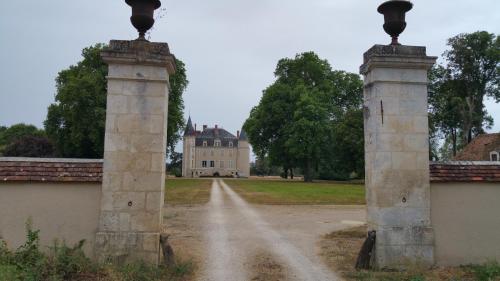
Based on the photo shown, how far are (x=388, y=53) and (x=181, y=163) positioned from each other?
7338cm

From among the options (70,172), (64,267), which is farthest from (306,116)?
(64,267)

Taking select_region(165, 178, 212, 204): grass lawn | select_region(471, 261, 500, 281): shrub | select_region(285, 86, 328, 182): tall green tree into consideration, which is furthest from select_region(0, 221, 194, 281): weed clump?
select_region(285, 86, 328, 182): tall green tree

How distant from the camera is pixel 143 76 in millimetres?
6328

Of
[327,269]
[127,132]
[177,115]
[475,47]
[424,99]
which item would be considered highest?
[475,47]

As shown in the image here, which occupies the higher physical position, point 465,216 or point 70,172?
point 70,172

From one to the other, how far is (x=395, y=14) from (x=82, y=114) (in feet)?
84.7

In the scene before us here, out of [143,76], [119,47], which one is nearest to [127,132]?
[143,76]

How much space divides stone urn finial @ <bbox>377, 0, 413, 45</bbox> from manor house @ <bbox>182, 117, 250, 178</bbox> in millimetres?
70498

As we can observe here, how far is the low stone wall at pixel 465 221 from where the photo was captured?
6543 millimetres

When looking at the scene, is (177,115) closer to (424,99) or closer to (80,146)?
(80,146)

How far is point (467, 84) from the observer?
36094mm

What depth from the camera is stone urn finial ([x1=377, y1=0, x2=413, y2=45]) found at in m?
6.50

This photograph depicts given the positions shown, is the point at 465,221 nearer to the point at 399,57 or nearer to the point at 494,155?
the point at 399,57

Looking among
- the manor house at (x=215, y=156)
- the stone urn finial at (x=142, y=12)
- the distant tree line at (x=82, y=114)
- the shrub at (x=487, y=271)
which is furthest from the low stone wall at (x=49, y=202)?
the manor house at (x=215, y=156)
